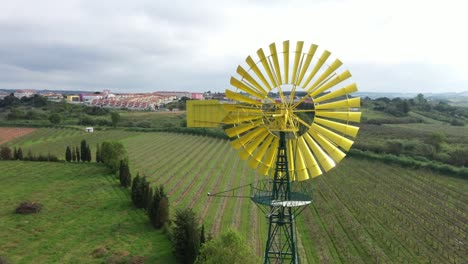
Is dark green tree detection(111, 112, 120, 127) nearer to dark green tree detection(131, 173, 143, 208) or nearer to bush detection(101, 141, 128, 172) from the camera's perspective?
bush detection(101, 141, 128, 172)

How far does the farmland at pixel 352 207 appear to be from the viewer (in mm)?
23172

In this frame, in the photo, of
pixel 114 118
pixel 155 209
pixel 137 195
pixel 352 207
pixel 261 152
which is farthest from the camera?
pixel 114 118

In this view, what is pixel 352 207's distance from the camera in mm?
31125

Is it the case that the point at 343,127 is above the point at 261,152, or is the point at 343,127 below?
above

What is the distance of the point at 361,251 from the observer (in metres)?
22.7

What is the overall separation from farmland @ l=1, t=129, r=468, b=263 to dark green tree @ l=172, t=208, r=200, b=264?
4130 mm

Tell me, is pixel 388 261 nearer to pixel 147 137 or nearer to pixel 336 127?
pixel 336 127

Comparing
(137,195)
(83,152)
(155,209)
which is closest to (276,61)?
(155,209)

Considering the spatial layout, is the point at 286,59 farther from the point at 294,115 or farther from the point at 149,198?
the point at 149,198

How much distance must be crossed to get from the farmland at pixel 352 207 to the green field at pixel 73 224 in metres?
4.24

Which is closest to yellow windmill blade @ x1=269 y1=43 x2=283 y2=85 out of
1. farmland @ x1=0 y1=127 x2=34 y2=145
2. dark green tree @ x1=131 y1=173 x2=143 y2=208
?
dark green tree @ x1=131 y1=173 x2=143 y2=208

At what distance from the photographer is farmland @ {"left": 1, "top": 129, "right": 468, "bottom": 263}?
23.2 meters

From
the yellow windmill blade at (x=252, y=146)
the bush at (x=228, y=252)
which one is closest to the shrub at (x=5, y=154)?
the bush at (x=228, y=252)

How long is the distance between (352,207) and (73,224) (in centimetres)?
2131
